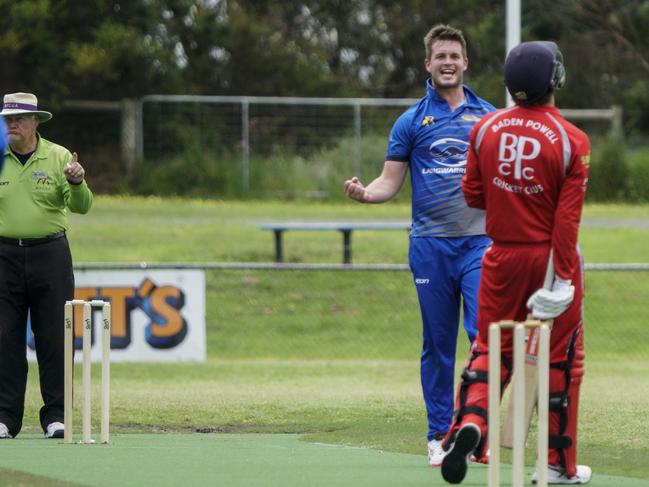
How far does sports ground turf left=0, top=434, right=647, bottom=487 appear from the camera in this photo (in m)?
6.51

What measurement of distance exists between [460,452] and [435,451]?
1.32 meters

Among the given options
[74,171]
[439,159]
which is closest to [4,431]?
[74,171]

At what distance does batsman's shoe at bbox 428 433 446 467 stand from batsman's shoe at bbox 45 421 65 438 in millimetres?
2417

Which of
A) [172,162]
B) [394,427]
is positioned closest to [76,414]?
[394,427]

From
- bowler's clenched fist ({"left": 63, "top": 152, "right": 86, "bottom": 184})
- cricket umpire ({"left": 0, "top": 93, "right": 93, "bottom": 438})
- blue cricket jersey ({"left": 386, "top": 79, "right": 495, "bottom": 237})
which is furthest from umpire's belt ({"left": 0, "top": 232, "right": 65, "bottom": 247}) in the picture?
blue cricket jersey ({"left": 386, "top": 79, "right": 495, "bottom": 237})

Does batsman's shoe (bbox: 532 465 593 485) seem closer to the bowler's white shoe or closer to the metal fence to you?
the bowler's white shoe

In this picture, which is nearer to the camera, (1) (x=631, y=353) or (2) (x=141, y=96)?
(1) (x=631, y=353)

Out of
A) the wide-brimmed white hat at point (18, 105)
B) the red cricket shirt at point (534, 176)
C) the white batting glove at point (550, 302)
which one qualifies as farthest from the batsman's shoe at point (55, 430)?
the white batting glove at point (550, 302)

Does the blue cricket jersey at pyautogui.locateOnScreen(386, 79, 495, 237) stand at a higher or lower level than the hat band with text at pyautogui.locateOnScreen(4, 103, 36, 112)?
lower

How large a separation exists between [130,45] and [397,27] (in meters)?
12.4

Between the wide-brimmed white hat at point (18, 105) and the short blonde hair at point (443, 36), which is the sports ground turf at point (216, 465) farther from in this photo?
the short blonde hair at point (443, 36)

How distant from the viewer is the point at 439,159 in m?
7.48

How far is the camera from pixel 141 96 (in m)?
30.7

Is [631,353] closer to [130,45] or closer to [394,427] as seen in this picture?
[394,427]
